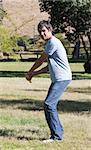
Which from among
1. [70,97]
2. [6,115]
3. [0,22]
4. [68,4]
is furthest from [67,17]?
[6,115]

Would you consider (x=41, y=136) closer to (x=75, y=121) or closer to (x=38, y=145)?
(x=38, y=145)

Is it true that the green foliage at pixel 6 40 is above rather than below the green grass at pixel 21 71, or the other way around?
above

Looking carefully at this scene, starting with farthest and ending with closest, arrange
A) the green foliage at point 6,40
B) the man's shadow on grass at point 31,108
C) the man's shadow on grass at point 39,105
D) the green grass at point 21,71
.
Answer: the green grass at point 21,71, the green foliage at point 6,40, the man's shadow on grass at point 39,105, the man's shadow on grass at point 31,108

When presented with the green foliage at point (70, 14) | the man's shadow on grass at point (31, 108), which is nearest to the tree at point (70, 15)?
the green foliage at point (70, 14)

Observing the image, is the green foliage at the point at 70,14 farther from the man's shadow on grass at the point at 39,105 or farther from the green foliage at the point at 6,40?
the man's shadow on grass at the point at 39,105

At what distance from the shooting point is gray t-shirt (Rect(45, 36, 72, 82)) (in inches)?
349

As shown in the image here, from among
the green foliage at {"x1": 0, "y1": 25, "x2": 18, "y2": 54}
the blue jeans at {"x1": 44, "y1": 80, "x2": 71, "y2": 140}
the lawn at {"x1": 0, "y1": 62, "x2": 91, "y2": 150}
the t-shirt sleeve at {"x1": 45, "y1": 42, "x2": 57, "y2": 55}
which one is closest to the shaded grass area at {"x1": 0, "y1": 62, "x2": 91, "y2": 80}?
the green foliage at {"x1": 0, "y1": 25, "x2": 18, "y2": 54}

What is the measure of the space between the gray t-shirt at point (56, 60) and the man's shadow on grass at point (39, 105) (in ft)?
17.8

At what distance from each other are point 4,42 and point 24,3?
43501 millimetres

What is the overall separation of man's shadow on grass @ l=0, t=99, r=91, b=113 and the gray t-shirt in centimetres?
544

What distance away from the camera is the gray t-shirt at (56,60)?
29.1 ft

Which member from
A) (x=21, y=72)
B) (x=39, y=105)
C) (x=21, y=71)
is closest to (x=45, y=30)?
(x=39, y=105)

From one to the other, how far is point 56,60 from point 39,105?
680cm

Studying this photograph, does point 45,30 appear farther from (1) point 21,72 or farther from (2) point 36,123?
(1) point 21,72
